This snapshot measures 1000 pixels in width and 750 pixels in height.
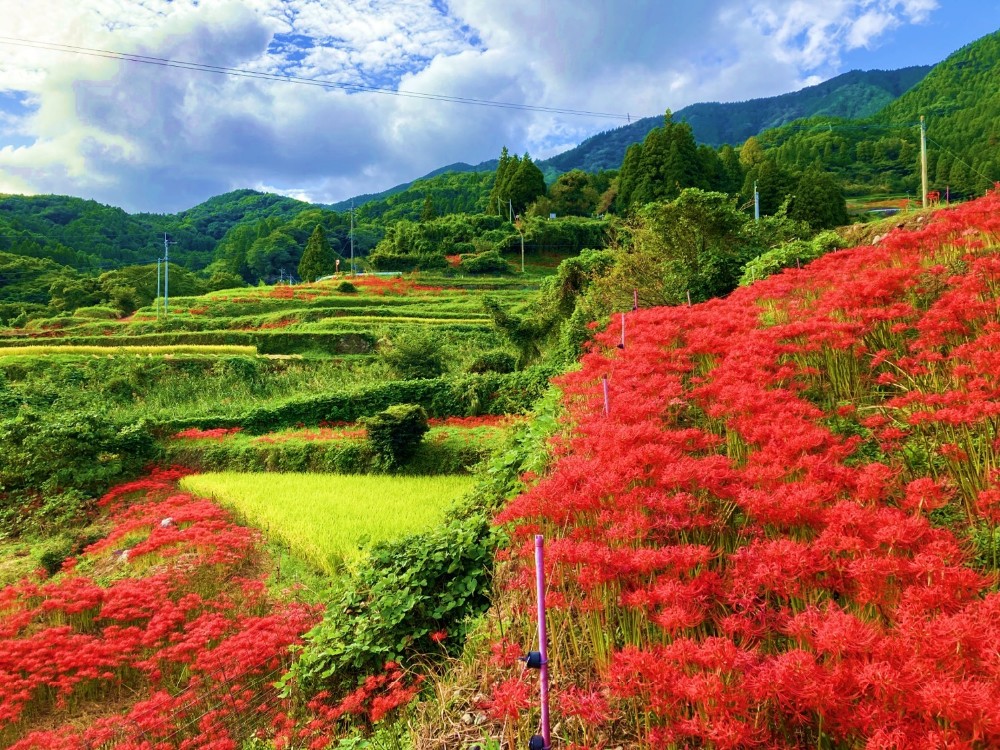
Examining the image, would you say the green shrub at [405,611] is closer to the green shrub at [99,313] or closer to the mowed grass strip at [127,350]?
the mowed grass strip at [127,350]

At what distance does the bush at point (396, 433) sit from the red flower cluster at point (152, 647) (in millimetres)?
3356

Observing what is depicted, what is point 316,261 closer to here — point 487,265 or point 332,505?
point 487,265

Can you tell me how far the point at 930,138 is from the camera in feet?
194

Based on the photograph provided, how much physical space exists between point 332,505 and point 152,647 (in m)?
3.05

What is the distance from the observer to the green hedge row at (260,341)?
2348 centimetres

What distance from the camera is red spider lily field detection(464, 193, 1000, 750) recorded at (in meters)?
1.95

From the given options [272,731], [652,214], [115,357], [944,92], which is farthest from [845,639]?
[944,92]

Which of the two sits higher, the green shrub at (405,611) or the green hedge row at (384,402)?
the green hedge row at (384,402)

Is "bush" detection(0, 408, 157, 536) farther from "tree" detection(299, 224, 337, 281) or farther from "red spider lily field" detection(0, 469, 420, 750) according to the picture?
"tree" detection(299, 224, 337, 281)

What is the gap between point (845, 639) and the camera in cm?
197

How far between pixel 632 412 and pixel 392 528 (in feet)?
13.9

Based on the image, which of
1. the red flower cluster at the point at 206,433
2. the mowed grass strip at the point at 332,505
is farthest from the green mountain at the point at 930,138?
the red flower cluster at the point at 206,433

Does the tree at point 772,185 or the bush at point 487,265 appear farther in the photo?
the bush at point 487,265

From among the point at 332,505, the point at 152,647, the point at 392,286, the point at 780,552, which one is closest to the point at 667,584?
the point at 780,552
